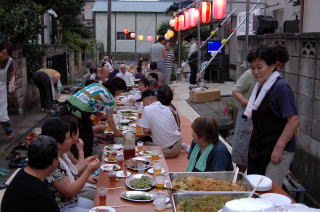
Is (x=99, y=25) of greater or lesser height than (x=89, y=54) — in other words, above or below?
above

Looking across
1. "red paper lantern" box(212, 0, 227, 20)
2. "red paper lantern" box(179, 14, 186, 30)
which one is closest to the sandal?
"red paper lantern" box(212, 0, 227, 20)

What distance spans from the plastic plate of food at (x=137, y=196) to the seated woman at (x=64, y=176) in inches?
16.4

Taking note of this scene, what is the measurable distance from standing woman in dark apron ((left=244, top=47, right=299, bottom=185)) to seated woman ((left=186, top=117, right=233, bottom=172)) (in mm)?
395

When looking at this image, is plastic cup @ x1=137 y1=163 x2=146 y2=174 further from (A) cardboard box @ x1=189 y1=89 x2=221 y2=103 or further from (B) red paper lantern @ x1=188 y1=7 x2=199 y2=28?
(B) red paper lantern @ x1=188 y1=7 x2=199 y2=28

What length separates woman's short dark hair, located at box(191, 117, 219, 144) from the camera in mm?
4609

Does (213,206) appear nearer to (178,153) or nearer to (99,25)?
(178,153)

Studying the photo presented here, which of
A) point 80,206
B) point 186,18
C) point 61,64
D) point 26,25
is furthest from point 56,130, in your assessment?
point 61,64

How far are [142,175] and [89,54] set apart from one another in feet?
98.0

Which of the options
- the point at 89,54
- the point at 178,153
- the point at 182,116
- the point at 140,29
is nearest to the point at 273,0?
the point at 182,116

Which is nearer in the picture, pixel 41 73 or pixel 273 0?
pixel 41 73

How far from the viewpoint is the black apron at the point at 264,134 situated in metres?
4.32

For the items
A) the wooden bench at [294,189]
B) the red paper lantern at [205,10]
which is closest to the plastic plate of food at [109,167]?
the wooden bench at [294,189]

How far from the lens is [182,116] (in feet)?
39.5

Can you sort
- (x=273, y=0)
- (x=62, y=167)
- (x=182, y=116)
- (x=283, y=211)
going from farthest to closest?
(x=273, y=0), (x=182, y=116), (x=62, y=167), (x=283, y=211)
